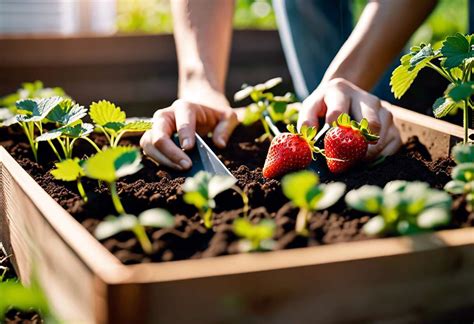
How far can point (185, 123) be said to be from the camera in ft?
5.16

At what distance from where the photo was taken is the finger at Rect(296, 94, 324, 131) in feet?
4.89

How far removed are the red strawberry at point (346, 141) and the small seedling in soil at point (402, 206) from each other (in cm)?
38

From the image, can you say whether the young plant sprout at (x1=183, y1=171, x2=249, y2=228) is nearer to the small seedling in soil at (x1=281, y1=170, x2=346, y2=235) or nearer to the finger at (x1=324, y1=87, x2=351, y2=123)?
the small seedling in soil at (x1=281, y1=170, x2=346, y2=235)

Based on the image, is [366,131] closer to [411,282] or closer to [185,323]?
[411,282]

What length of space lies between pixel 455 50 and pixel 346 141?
0.25 metres

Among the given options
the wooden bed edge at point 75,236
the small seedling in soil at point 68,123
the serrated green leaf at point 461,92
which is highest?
the serrated green leaf at point 461,92

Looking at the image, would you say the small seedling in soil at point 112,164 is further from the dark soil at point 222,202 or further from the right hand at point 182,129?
the right hand at point 182,129

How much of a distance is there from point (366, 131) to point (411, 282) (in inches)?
18.5

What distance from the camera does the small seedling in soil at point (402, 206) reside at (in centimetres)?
94

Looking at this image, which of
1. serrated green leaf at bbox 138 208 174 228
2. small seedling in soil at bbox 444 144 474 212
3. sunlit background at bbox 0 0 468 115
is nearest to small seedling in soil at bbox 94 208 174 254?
serrated green leaf at bbox 138 208 174 228

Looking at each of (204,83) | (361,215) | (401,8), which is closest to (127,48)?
(204,83)

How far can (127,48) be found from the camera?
3.28 meters

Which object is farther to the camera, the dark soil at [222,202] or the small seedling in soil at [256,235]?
the dark soil at [222,202]

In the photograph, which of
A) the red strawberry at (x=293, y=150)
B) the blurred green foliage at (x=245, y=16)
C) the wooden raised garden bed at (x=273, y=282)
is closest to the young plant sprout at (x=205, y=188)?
the wooden raised garden bed at (x=273, y=282)
